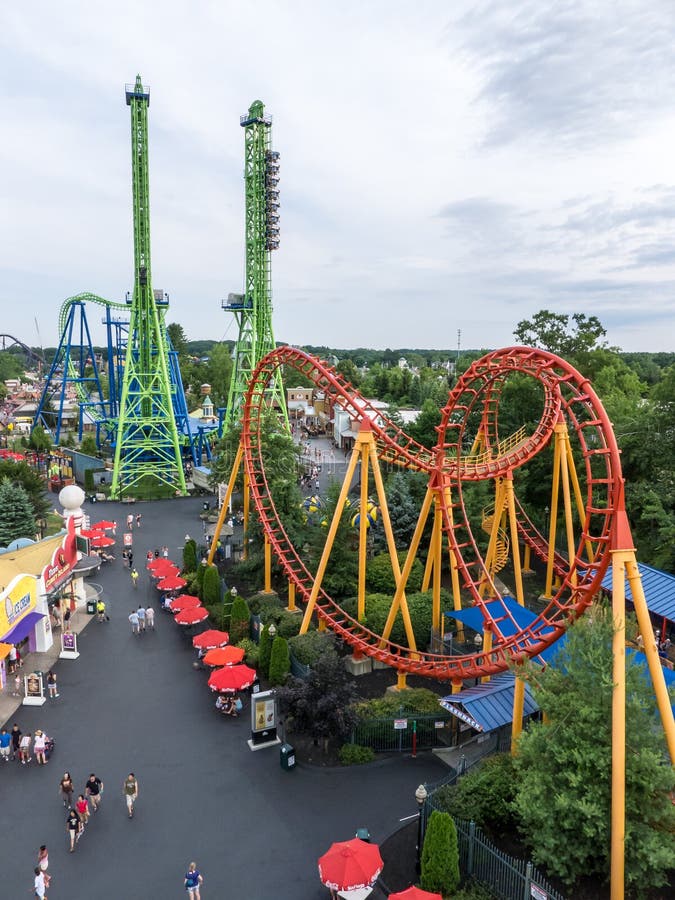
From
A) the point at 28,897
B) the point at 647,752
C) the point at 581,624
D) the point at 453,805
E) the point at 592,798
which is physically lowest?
the point at 28,897

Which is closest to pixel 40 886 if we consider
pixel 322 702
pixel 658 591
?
pixel 322 702

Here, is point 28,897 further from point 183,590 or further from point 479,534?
point 479,534

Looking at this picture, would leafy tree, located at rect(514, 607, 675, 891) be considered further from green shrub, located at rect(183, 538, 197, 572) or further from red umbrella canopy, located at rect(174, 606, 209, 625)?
green shrub, located at rect(183, 538, 197, 572)

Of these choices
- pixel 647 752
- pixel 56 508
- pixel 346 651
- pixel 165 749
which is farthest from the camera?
pixel 56 508

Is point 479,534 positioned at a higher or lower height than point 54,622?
higher

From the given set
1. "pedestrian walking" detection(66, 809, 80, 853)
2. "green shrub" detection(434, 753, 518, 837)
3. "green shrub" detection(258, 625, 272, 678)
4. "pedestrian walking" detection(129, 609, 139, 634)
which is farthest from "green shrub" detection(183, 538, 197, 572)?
"green shrub" detection(434, 753, 518, 837)

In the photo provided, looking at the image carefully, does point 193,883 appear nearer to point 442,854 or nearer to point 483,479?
point 442,854

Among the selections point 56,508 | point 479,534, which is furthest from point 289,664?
point 56,508
